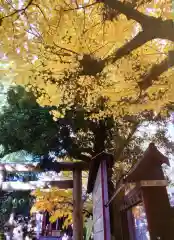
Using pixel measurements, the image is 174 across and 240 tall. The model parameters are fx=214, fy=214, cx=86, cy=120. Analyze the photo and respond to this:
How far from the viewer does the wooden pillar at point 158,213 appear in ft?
5.05

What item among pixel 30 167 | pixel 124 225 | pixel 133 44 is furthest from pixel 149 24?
pixel 30 167

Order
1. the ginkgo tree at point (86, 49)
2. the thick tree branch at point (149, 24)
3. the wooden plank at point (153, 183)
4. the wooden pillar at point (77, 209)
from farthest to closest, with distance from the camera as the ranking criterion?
the wooden pillar at point (77, 209)
the ginkgo tree at point (86, 49)
the wooden plank at point (153, 183)
the thick tree branch at point (149, 24)

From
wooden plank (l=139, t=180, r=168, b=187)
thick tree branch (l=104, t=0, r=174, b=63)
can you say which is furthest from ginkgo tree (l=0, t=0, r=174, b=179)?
wooden plank (l=139, t=180, r=168, b=187)

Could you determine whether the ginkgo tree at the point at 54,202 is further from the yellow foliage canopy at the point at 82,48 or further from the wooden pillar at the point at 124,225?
the yellow foliage canopy at the point at 82,48

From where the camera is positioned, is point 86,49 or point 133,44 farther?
point 86,49

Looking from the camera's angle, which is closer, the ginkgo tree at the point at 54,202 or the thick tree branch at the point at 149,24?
the thick tree branch at the point at 149,24

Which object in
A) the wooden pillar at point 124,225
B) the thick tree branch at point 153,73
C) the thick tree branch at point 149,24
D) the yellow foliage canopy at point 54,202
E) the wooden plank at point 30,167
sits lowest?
the wooden pillar at point 124,225

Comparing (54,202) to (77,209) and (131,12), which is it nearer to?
(77,209)

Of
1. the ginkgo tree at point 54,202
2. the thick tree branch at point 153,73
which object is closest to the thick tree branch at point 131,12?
the thick tree branch at point 153,73

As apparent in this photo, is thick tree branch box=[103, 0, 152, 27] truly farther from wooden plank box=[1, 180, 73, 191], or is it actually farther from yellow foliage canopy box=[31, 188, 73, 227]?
yellow foliage canopy box=[31, 188, 73, 227]

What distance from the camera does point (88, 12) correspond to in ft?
6.88

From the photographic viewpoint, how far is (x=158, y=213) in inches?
62.8

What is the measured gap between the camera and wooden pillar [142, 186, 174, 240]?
1.54 metres

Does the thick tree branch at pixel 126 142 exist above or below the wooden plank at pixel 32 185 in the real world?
above
